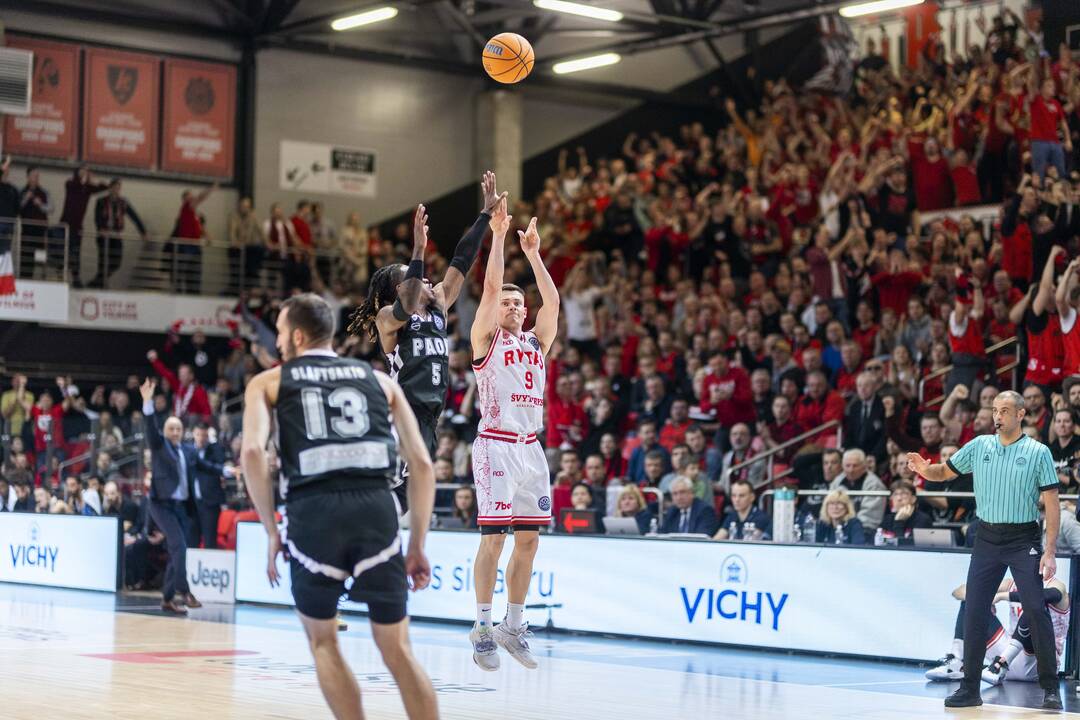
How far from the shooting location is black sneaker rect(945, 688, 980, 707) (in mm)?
10477

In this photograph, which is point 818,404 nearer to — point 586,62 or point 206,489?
point 206,489

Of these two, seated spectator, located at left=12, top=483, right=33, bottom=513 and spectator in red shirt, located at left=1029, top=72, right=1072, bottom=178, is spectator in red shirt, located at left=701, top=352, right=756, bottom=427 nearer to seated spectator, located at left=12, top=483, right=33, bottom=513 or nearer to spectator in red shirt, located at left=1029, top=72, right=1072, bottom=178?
spectator in red shirt, located at left=1029, top=72, right=1072, bottom=178

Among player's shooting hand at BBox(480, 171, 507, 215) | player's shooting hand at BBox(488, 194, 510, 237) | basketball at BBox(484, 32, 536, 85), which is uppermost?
basketball at BBox(484, 32, 536, 85)

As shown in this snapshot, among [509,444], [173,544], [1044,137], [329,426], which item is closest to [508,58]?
[509,444]

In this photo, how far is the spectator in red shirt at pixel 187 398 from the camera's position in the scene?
2435 centimetres

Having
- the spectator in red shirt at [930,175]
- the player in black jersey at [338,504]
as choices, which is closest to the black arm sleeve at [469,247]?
the player in black jersey at [338,504]

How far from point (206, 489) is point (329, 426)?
13.7m

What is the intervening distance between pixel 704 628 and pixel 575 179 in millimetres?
16119

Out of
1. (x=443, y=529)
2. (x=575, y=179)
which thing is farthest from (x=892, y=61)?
(x=443, y=529)

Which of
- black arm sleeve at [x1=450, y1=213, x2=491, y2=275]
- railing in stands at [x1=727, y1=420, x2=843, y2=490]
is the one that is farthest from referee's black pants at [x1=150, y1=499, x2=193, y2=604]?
black arm sleeve at [x1=450, y1=213, x2=491, y2=275]

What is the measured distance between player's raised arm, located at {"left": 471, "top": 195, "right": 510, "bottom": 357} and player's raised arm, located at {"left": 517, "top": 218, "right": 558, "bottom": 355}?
6.0 inches

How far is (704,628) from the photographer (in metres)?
14.5

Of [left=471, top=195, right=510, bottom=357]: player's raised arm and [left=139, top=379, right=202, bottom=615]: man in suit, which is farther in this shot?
[left=139, top=379, right=202, bottom=615]: man in suit

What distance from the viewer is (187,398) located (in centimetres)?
2495
